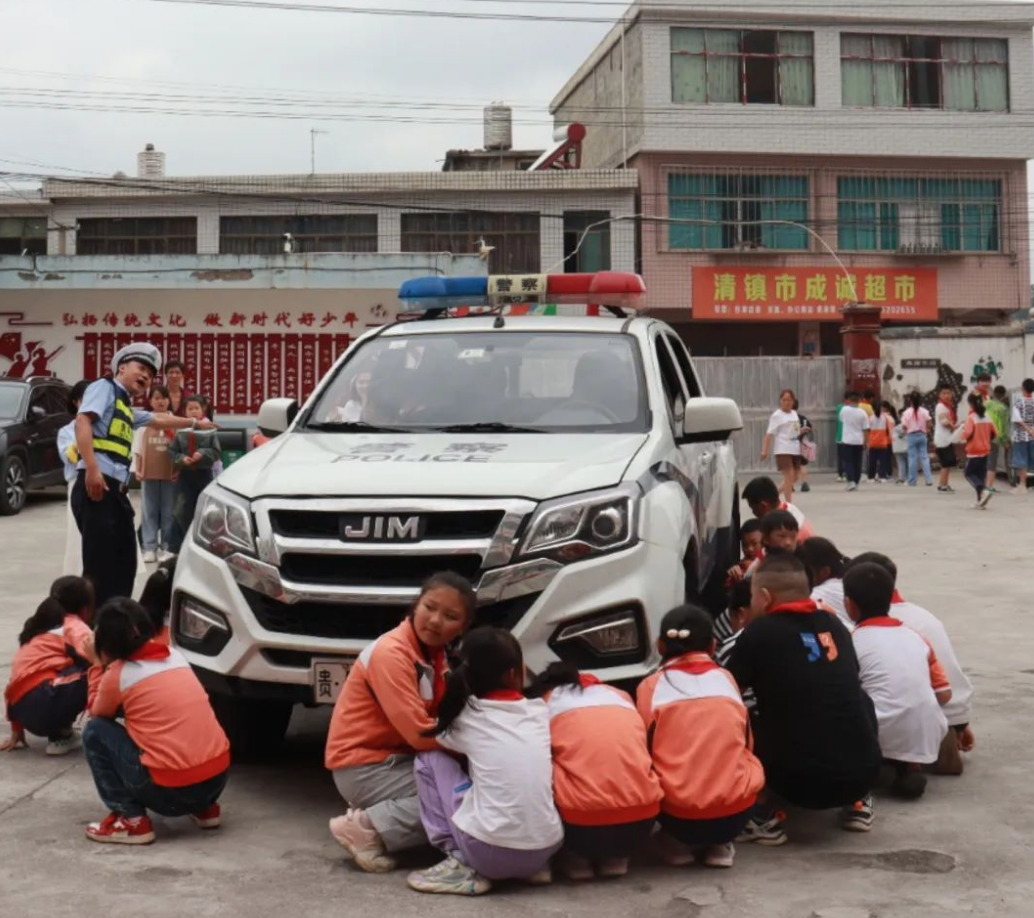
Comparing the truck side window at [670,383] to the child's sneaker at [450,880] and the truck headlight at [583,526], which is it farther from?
the child's sneaker at [450,880]

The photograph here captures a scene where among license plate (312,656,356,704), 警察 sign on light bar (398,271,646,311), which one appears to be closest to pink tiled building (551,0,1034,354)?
警察 sign on light bar (398,271,646,311)

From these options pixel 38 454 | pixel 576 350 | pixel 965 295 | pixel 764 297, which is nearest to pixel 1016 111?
pixel 965 295

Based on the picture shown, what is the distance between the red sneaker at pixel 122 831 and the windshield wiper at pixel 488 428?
2041 mm

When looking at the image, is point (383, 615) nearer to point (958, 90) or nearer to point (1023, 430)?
point (1023, 430)

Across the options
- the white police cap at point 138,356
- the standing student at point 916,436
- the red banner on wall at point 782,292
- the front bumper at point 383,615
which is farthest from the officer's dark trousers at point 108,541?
the red banner on wall at point 782,292

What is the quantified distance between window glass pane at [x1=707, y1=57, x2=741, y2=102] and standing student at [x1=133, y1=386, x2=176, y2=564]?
24395mm

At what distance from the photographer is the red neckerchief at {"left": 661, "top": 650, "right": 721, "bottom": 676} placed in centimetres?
480

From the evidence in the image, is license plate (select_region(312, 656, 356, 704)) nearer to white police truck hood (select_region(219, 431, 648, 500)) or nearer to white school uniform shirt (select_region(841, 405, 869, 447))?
white police truck hood (select_region(219, 431, 648, 500))

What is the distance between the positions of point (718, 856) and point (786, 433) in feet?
51.3

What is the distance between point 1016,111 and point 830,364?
1305cm

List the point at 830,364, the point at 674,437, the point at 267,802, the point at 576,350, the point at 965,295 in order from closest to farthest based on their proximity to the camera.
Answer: the point at 267,802 → the point at 674,437 → the point at 576,350 → the point at 830,364 → the point at 965,295

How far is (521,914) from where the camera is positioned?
4.20 m

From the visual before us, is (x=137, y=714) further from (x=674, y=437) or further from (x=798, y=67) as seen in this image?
(x=798, y=67)

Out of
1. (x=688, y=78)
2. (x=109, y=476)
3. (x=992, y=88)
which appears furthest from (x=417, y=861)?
(x=992, y=88)
